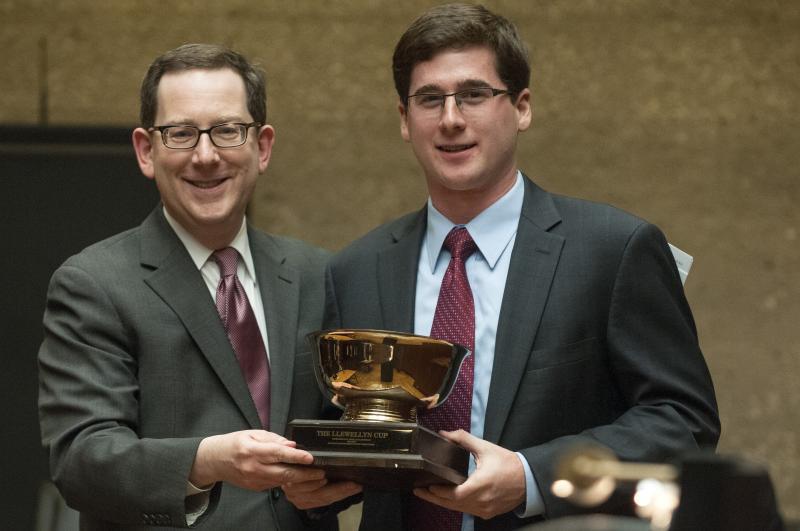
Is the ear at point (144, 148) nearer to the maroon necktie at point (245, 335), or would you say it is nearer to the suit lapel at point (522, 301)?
the maroon necktie at point (245, 335)

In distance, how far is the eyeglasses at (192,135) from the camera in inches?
109

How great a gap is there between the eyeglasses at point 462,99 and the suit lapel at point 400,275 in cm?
26

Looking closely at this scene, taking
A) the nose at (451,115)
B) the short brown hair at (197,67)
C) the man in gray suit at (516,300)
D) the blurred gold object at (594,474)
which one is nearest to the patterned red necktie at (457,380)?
the man in gray suit at (516,300)

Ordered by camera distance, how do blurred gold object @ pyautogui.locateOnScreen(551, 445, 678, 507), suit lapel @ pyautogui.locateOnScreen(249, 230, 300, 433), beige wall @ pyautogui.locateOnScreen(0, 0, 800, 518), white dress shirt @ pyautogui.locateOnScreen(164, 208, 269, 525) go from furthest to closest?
beige wall @ pyautogui.locateOnScreen(0, 0, 800, 518) < white dress shirt @ pyautogui.locateOnScreen(164, 208, 269, 525) < suit lapel @ pyautogui.locateOnScreen(249, 230, 300, 433) < blurred gold object @ pyautogui.locateOnScreen(551, 445, 678, 507)

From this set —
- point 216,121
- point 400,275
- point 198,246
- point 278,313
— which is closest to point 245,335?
point 278,313

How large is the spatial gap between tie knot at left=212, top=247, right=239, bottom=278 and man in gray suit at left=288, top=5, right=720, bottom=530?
Answer: 27 cm

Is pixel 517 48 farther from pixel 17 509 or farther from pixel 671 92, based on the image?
pixel 17 509

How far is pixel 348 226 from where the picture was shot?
4.79 m

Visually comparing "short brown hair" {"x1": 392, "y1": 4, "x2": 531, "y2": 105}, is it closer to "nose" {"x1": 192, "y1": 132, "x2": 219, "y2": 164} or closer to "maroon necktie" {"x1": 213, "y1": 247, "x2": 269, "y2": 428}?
"nose" {"x1": 192, "y1": 132, "x2": 219, "y2": 164}

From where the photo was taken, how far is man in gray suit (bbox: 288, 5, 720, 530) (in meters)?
2.44

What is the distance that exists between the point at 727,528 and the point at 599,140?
11.3 feet

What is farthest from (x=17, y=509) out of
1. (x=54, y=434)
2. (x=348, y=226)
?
(x=54, y=434)

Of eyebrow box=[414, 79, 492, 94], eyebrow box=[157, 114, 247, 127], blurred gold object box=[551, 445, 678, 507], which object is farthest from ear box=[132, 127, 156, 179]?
blurred gold object box=[551, 445, 678, 507]

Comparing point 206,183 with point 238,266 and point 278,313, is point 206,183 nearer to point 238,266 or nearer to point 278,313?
point 238,266
